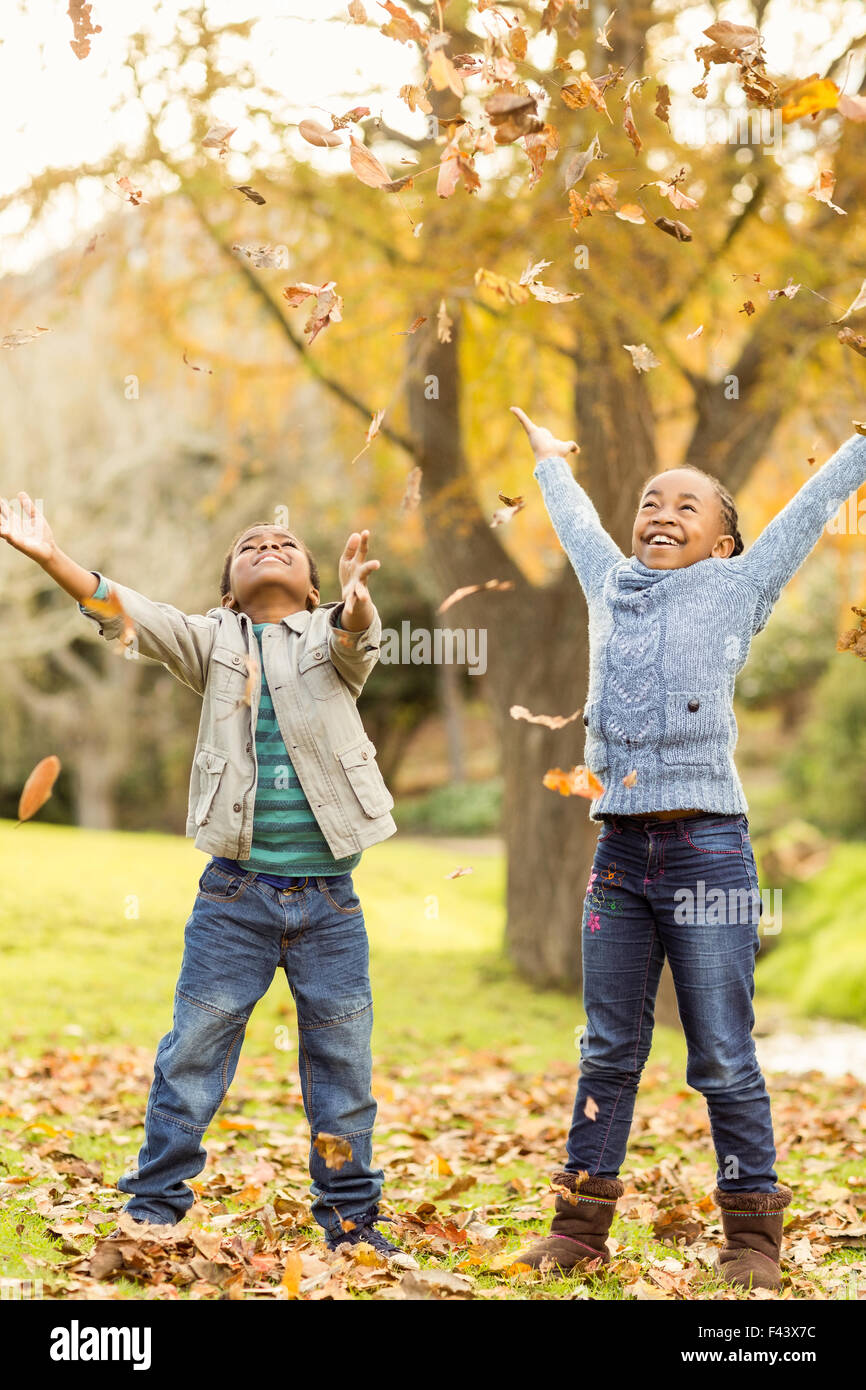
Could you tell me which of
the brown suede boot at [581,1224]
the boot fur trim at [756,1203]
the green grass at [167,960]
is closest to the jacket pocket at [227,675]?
the brown suede boot at [581,1224]

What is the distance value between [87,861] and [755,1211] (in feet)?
31.3

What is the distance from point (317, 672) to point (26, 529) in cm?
68

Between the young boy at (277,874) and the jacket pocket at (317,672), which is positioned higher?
the jacket pocket at (317,672)

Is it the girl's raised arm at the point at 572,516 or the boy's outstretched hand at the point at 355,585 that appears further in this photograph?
the girl's raised arm at the point at 572,516

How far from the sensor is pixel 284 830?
281cm

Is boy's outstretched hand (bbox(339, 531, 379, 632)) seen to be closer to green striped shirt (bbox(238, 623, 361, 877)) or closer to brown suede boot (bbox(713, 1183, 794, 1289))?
green striped shirt (bbox(238, 623, 361, 877))

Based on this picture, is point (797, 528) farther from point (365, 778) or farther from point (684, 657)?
point (365, 778)

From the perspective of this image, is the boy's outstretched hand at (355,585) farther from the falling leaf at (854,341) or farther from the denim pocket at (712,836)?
the falling leaf at (854,341)

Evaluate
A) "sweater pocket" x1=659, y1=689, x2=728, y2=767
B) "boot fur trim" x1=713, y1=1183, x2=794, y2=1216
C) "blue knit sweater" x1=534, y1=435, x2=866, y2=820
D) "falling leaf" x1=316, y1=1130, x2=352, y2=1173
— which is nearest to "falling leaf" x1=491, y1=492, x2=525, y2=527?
"blue knit sweater" x1=534, y1=435, x2=866, y2=820

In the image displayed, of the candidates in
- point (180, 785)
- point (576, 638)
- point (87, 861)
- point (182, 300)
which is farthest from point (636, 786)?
point (180, 785)

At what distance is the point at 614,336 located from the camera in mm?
6469

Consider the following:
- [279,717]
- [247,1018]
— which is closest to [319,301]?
[279,717]

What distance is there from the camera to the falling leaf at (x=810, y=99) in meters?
2.60

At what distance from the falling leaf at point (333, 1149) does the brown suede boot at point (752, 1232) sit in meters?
0.80
